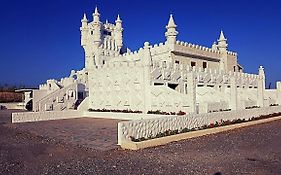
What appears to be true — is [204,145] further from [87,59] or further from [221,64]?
[87,59]

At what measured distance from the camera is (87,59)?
38500 millimetres

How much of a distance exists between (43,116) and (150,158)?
46.5 feet

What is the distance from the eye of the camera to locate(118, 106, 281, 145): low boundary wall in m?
9.96

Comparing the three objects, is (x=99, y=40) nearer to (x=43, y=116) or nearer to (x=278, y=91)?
(x=43, y=116)

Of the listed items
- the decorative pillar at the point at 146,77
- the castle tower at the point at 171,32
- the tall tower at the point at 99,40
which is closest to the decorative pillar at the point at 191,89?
the decorative pillar at the point at 146,77

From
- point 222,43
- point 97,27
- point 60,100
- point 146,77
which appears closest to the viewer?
point 146,77

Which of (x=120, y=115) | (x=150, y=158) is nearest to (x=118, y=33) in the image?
(x=120, y=115)

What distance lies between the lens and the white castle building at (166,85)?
59.4 feet

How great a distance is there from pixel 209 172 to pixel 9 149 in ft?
22.3

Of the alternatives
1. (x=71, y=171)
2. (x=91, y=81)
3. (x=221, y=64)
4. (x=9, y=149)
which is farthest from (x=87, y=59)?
(x=71, y=171)

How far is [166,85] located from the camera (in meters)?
21.4

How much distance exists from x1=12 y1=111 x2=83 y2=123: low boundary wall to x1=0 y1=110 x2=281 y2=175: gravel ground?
26.5 feet

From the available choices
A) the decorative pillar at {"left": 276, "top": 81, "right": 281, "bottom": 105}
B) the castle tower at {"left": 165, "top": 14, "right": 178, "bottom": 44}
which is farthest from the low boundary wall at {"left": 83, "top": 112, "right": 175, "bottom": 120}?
the decorative pillar at {"left": 276, "top": 81, "right": 281, "bottom": 105}

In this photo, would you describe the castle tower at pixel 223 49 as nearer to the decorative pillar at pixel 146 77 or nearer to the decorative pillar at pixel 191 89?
the decorative pillar at pixel 146 77
